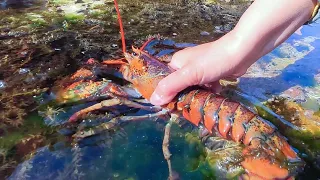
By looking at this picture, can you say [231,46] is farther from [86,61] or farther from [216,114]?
[86,61]

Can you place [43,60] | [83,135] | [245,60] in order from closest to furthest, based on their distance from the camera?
[245,60]
[83,135]
[43,60]

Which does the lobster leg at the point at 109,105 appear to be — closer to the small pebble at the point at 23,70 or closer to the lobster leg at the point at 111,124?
the lobster leg at the point at 111,124

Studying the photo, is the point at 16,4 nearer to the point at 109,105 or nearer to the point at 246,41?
the point at 109,105

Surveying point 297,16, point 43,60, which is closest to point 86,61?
point 43,60

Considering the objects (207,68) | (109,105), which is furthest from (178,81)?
(109,105)

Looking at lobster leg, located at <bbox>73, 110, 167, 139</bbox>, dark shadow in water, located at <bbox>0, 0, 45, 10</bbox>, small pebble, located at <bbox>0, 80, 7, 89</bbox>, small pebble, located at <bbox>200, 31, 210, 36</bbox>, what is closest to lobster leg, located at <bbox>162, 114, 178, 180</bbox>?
lobster leg, located at <bbox>73, 110, 167, 139</bbox>

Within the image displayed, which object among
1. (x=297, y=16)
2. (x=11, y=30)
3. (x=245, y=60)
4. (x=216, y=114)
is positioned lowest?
(x=11, y=30)
